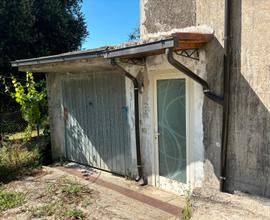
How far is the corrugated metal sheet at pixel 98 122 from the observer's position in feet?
22.7

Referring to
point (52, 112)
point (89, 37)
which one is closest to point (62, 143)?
point (52, 112)

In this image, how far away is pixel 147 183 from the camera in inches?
249

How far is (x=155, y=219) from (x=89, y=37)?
14.5 metres

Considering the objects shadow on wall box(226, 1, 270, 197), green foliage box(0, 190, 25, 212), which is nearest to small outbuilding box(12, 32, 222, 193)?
shadow on wall box(226, 1, 270, 197)

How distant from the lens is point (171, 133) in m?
5.73

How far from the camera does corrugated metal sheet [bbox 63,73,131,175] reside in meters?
6.91

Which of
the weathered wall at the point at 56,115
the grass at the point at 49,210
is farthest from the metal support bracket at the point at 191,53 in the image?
the weathered wall at the point at 56,115

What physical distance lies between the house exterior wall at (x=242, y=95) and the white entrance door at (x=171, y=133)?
62cm

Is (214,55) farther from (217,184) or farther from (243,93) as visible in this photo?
(217,184)

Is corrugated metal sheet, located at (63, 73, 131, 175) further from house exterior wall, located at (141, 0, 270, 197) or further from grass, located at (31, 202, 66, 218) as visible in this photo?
house exterior wall, located at (141, 0, 270, 197)

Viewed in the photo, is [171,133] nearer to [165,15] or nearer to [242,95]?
[242,95]

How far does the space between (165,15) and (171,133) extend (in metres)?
2.38

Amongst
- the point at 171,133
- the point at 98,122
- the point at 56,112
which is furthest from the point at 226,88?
the point at 56,112

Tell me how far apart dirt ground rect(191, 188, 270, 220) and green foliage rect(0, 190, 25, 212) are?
3.71 m
